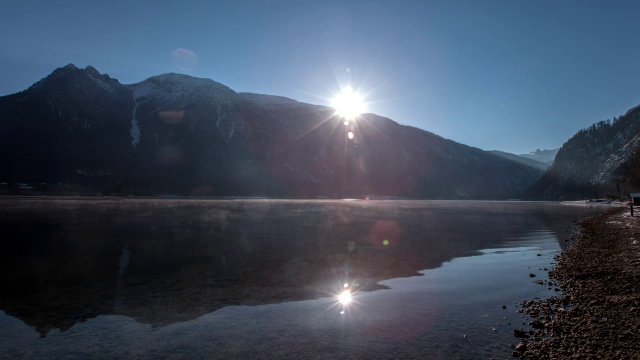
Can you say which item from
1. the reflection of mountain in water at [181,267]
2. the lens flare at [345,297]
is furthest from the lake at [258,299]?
the lens flare at [345,297]

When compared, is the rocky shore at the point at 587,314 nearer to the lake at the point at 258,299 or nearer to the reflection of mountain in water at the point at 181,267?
the lake at the point at 258,299

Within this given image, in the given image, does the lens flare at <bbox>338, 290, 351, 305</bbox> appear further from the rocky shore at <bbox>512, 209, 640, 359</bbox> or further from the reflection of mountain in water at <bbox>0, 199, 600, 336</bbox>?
the rocky shore at <bbox>512, 209, 640, 359</bbox>

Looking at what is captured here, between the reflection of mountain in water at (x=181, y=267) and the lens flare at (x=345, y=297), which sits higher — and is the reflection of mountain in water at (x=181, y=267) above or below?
above

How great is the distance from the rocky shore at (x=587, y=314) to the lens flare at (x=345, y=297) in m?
A: 7.79

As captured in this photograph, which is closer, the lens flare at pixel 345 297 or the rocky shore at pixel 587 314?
the rocky shore at pixel 587 314

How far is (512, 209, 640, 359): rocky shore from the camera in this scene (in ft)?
39.6

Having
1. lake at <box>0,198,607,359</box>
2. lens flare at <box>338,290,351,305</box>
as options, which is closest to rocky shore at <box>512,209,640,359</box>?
lake at <box>0,198,607,359</box>

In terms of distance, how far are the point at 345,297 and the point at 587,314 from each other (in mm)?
10368

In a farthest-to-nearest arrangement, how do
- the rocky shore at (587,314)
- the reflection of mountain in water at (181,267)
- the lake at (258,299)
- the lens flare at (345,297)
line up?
the lens flare at (345,297)
the reflection of mountain in water at (181,267)
the lake at (258,299)
the rocky shore at (587,314)

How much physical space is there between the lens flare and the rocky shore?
7.79 meters

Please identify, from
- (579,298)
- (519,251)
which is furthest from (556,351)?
(519,251)

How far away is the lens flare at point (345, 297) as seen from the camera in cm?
1948

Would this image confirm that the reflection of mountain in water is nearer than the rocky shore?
No

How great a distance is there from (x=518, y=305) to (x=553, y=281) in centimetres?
634
